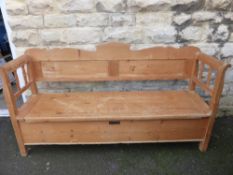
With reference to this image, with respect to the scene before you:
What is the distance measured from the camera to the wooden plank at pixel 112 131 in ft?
5.01

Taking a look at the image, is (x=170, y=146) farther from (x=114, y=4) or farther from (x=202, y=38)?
(x=114, y=4)

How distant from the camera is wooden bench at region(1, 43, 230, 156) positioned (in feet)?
4.89

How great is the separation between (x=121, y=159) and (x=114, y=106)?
17.2 inches

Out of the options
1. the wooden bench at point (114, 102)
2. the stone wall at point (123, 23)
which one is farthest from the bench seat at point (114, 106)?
the stone wall at point (123, 23)

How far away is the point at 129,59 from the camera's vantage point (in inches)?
69.2

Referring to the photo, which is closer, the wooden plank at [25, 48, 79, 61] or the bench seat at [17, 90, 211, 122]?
the bench seat at [17, 90, 211, 122]

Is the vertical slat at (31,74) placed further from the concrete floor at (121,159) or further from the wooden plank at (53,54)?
the concrete floor at (121,159)

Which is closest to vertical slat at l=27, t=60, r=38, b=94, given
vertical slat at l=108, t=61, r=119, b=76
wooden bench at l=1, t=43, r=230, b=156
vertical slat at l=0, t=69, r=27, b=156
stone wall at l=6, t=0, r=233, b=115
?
wooden bench at l=1, t=43, r=230, b=156

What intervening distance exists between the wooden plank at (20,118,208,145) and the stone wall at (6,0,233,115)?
2.42 ft

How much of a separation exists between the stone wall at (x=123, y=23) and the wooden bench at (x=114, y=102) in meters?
0.15

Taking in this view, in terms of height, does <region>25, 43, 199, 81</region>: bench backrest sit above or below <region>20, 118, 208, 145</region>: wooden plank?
above

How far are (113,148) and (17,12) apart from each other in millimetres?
1437

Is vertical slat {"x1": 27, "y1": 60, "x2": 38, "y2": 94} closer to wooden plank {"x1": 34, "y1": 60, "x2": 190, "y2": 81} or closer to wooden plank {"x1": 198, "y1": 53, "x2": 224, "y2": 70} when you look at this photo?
wooden plank {"x1": 34, "y1": 60, "x2": 190, "y2": 81}

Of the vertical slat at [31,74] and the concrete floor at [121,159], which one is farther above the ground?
the vertical slat at [31,74]
